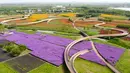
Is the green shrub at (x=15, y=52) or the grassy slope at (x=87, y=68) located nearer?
the grassy slope at (x=87, y=68)

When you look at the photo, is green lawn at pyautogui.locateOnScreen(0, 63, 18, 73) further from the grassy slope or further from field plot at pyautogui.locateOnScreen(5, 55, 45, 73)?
the grassy slope

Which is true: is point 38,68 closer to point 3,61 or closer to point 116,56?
point 3,61

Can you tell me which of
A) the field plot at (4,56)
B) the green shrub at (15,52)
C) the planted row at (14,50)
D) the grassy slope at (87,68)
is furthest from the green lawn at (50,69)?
the field plot at (4,56)

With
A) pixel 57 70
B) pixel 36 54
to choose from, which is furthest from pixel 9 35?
pixel 57 70

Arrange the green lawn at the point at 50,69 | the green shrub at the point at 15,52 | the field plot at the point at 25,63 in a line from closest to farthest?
the green lawn at the point at 50,69
the field plot at the point at 25,63
the green shrub at the point at 15,52

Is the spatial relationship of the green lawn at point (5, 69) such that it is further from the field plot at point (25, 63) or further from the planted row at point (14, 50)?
the planted row at point (14, 50)

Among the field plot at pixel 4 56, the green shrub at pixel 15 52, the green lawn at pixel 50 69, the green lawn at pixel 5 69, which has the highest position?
the green shrub at pixel 15 52

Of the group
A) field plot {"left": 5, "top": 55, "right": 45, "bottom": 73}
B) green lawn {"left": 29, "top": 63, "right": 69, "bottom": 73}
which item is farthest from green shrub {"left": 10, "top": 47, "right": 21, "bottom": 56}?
green lawn {"left": 29, "top": 63, "right": 69, "bottom": 73}
